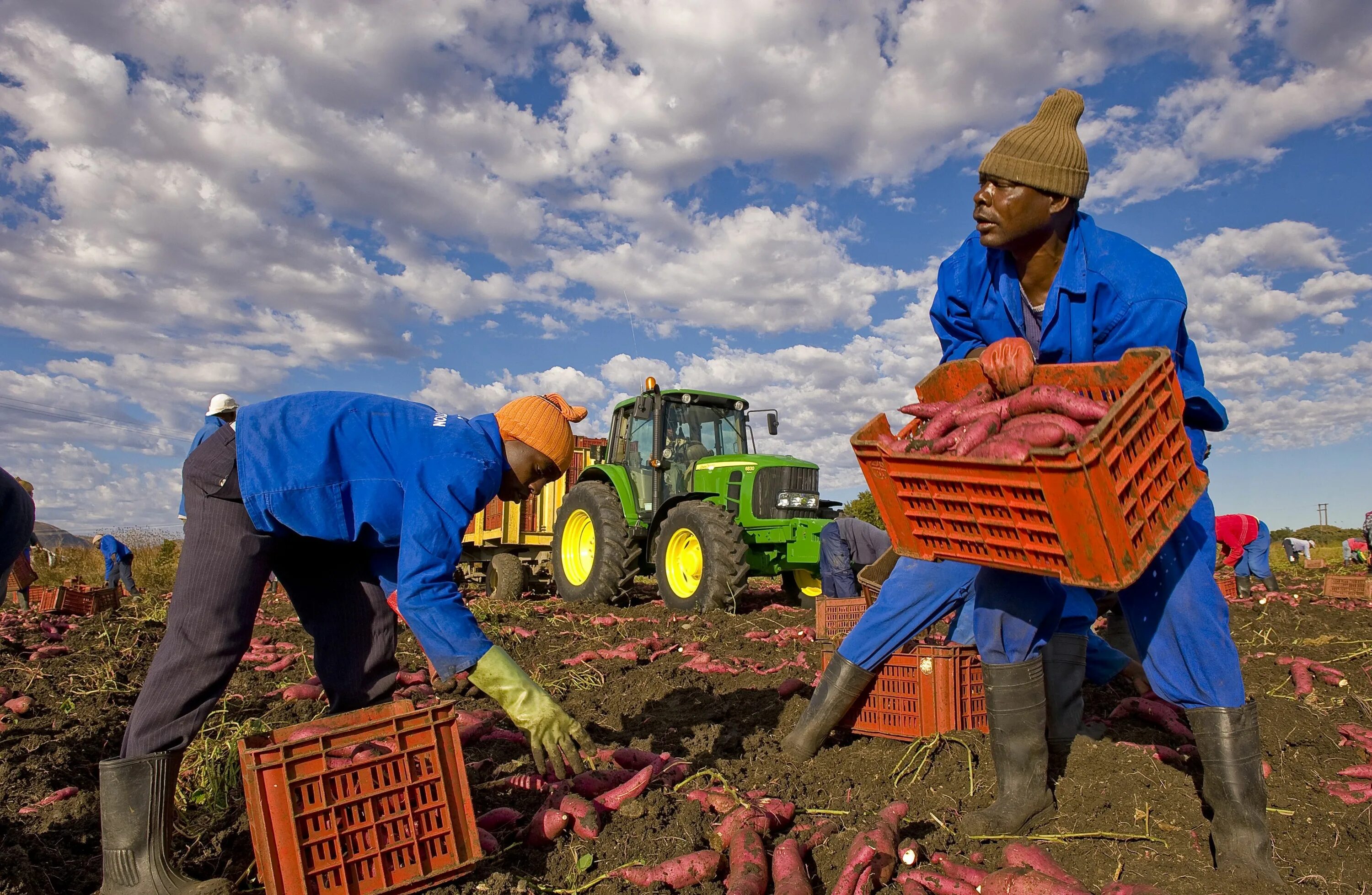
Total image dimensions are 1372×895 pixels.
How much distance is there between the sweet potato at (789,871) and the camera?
2.08 metres

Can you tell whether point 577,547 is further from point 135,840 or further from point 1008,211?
point 1008,211

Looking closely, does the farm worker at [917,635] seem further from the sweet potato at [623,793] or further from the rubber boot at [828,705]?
the sweet potato at [623,793]

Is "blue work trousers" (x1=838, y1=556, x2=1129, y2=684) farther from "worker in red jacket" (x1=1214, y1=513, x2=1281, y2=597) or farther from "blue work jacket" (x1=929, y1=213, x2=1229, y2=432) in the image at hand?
"worker in red jacket" (x1=1214, y1=513, x2=1281, y2=597)

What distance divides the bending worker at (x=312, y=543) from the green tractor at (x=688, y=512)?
577cm

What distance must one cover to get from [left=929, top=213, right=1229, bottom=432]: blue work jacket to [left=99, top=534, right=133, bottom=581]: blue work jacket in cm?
1259

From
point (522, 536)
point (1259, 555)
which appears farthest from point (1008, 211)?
point (522, 536)

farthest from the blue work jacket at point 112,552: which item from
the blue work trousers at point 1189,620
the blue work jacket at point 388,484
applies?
the blue work trousers at point 1189,620

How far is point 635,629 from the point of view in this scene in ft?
24.0

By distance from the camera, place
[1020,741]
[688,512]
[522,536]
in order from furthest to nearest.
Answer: [522,536]
[688,512]
[1020,741]

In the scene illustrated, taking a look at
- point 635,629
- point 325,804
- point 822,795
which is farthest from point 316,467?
point 635,629

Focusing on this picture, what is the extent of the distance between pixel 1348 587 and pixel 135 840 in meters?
12.0

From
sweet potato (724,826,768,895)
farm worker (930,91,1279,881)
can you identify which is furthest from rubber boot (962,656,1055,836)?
sweet potato (724,826,768,895)

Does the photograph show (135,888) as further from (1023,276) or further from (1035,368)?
(1023,276)

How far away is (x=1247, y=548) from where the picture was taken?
403 inches
